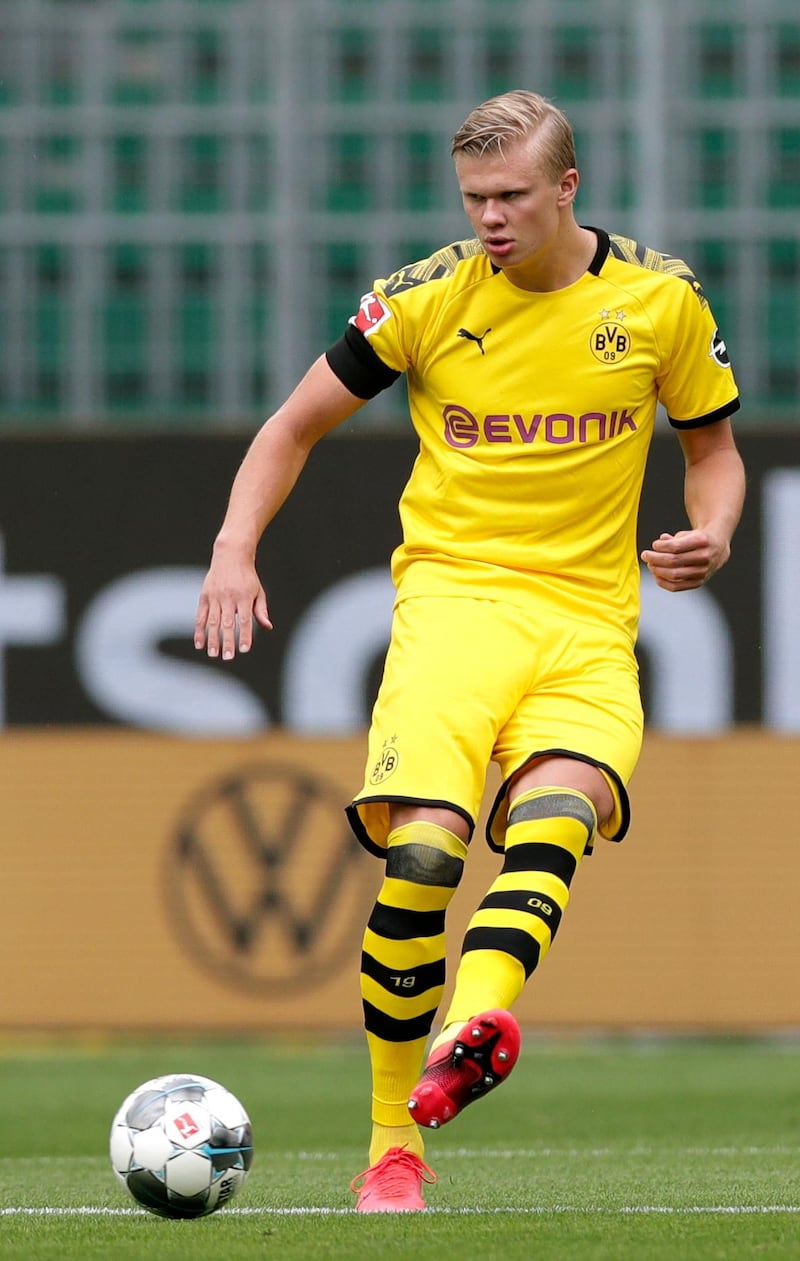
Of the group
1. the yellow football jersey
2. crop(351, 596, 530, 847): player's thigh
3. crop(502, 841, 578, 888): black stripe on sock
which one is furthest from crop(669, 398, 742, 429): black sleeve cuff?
crop(502, 841, 578, 888): black stripe on sock

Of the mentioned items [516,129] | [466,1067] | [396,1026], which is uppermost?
[516,129]

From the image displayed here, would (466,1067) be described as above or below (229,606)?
below

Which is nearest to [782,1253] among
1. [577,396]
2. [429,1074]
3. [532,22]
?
[429,1074]

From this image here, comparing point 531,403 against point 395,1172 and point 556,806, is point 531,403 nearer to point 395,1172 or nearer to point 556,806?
point 556,806

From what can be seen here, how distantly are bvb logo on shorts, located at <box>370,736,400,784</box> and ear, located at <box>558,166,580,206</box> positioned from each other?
110 cm

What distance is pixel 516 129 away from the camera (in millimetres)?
4137

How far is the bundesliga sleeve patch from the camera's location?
4398mm

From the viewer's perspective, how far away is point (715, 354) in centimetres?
450

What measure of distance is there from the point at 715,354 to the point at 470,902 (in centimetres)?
635

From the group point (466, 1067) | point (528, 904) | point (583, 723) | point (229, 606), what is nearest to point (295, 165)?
point (229, 606)

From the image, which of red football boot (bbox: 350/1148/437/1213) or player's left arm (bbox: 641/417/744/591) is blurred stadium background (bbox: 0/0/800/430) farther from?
red football boot (bbox: 350/1148/437/1213)

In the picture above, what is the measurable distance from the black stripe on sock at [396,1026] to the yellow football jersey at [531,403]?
2.77 feet

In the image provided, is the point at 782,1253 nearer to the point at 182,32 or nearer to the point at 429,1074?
the point at 429,1074

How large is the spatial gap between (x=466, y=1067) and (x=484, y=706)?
2.43 feet
